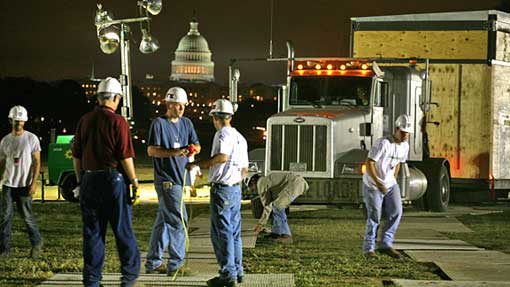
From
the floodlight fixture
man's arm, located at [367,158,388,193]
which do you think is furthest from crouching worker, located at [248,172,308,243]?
the floodlight fixture

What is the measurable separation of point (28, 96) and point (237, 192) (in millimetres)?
112003

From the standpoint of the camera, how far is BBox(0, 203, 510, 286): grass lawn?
38.5ft

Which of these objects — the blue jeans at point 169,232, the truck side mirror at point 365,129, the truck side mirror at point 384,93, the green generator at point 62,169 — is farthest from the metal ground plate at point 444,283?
the green generator at point 62,169

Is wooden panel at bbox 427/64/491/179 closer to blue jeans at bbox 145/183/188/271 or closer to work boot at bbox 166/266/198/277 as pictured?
work boot at bbox 166/266/198/277

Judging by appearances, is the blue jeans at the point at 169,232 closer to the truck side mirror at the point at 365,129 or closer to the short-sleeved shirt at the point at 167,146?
the short-sleeved shirt at the point at 167,146

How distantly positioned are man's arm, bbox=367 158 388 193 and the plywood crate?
9.45 m

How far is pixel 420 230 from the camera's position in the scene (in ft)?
57.4

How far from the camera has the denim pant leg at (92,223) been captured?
30.5 ft

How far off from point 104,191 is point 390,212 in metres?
5.08

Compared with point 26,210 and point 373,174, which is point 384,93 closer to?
point 373,174

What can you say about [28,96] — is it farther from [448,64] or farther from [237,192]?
[237,192]

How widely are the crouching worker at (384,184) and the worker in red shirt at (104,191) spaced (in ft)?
14.7

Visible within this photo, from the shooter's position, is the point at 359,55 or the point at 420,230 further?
the point at 359,55

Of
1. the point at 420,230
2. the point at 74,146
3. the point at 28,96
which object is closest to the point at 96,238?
the point at 74,146
